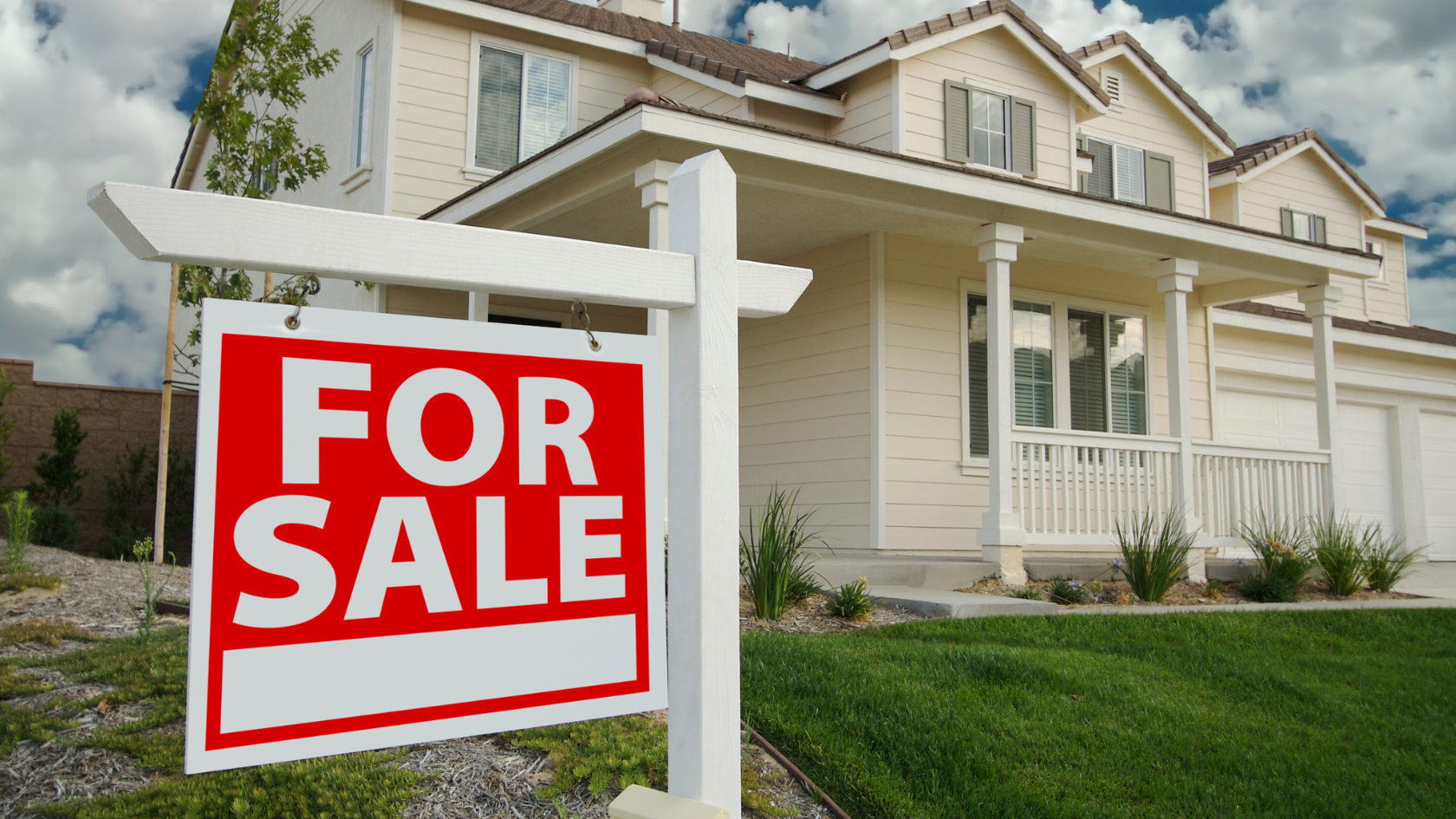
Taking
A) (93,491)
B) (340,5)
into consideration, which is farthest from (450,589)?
(340,5)

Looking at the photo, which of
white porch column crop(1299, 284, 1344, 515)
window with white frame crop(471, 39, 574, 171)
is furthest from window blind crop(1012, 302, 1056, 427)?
window with white frame crop(471, 39, 574, 171)

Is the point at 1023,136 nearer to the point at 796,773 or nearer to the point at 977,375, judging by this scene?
the point at 977,375

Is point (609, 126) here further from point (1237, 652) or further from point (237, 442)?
point (237, 442)

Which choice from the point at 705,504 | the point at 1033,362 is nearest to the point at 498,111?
the point at 1033,362

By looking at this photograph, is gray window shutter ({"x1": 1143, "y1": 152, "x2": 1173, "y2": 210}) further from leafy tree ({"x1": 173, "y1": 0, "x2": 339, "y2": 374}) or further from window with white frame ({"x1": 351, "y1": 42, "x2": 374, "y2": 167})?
leafy tree ({"x1": 173, "y1": 0, "x2": 339, "y2": 374})

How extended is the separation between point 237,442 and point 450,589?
382mm

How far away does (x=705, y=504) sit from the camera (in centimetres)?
Answer: 177

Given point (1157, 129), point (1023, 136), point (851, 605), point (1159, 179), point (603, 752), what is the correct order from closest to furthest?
point (603, 752), point (851, 605), point (1023, 136), point (1159, 179), point (1157, 129)

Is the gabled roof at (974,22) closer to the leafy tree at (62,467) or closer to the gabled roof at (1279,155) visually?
the gabled roof at (1279,155)

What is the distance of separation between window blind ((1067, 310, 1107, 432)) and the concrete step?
14.1 ft

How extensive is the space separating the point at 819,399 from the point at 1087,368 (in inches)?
125

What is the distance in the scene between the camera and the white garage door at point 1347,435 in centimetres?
1288

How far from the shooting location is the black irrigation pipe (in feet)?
10.6

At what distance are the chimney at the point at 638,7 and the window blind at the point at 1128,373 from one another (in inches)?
305
